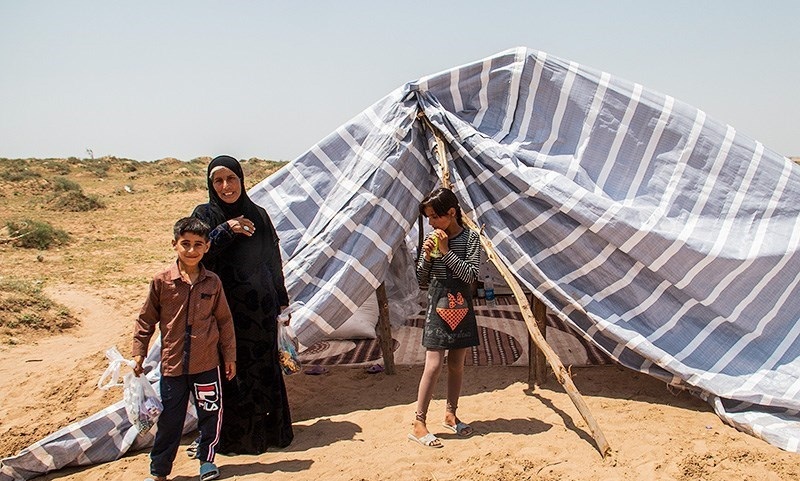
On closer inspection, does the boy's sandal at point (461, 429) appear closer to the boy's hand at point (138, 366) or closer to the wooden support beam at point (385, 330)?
the wooden support beam at point (385, 330)

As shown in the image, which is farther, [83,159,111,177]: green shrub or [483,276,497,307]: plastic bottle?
[83,159,111,177]: green shrub

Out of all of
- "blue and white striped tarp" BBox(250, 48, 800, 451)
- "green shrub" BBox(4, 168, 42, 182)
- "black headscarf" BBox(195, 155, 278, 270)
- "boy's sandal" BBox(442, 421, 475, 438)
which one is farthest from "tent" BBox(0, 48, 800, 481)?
"green shrub" BBox(4, 168, 42, 182)

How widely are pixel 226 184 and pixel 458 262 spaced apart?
1277mm

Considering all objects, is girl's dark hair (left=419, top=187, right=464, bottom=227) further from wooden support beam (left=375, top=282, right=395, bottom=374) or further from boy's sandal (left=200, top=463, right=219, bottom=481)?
boy's sandal (left=200, top=463, right=219, bottom=481)

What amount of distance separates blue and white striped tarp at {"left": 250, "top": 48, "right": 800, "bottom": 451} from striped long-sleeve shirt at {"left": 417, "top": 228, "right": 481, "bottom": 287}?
2.38 feet

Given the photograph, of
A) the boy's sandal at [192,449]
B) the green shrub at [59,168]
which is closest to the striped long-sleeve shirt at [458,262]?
the boy's sandal at [192,449]

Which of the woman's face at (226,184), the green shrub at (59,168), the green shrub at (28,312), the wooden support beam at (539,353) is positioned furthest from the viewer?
the green shrub at (59,168)

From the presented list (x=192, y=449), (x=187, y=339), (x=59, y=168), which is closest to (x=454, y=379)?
(x=187, y=339)

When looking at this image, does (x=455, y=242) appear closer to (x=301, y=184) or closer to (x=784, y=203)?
(x=301, y=184)

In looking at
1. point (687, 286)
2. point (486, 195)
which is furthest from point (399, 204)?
point (687, 286)

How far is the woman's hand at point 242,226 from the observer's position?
10.4 ft

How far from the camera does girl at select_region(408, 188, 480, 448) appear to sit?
3227mm

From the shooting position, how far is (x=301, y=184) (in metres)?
4.25

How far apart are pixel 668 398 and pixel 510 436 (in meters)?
1.19
